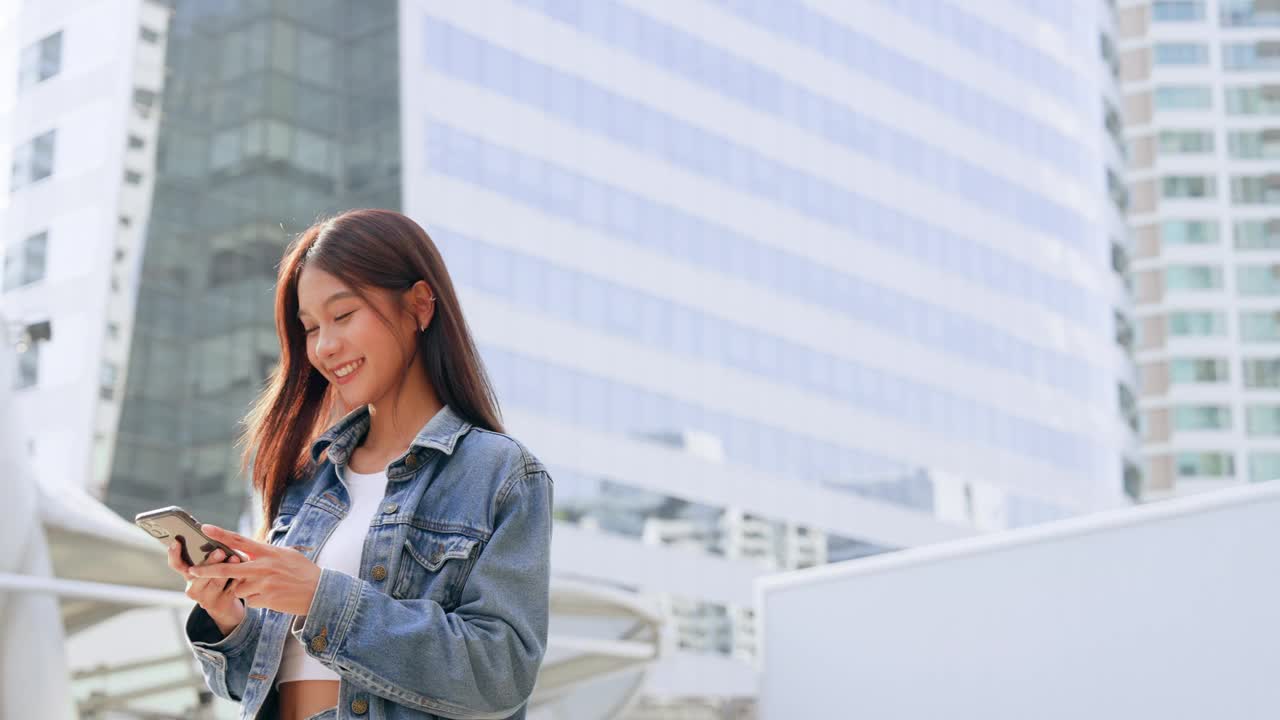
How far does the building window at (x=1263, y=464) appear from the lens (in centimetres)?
7100

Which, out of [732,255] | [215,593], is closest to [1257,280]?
[732,255]

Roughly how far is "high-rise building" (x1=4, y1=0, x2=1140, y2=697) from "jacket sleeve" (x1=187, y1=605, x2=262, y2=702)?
115 ft

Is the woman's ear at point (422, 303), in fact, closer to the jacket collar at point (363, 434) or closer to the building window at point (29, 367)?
the jacket collar at point (363, 434)

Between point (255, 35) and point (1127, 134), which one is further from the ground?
point (1127, 134)

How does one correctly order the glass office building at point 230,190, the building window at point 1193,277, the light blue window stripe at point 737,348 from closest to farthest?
1. the glass office building at point 230,190
2. the light blue window stripe at point 737,348
3. the building window at point 1193,277

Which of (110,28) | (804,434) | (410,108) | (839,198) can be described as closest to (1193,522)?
(410,108)

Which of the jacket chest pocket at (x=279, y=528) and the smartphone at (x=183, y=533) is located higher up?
the jacket chest pocket at (x=279, y=528)

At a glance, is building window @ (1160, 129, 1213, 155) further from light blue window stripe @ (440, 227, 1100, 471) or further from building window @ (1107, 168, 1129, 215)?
light blue window stripe @ (440, 227, 1100, 471)

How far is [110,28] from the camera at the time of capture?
39375 millimetres

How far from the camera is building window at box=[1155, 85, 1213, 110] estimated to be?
254 feet

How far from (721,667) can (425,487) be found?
4183cm

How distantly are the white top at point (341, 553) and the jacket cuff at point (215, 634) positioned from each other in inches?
3.9

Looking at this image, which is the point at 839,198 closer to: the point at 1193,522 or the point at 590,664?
the point at 590,664

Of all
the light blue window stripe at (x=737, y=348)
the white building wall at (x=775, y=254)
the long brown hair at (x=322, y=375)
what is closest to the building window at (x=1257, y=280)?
the white building wall at (x=775, y=254)
